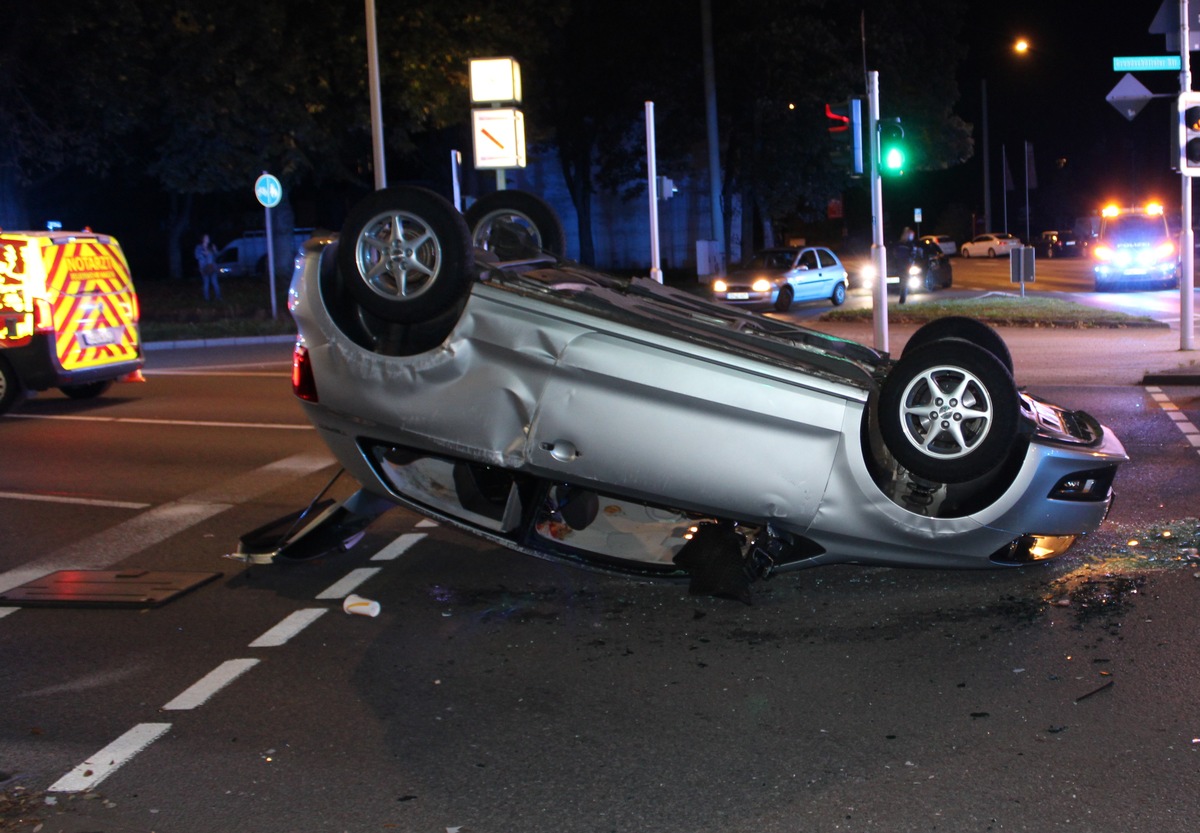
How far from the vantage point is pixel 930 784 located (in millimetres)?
4332

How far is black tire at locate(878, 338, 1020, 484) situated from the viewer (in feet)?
19.2

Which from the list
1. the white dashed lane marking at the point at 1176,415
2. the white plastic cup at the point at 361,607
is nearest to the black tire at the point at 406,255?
the white plastic cup at the point at 361,607

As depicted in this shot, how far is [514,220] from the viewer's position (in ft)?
26.5

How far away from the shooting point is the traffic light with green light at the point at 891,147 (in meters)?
17.7

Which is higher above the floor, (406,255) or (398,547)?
(406,255)

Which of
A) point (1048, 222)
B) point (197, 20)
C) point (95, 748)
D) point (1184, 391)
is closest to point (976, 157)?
point (1048, 222)

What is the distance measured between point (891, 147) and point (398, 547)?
12.1 meters

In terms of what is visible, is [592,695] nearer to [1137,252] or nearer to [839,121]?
[839,121]

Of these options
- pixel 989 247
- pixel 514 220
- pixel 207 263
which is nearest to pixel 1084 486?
pixel 514 220

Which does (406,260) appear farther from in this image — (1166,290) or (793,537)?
(1166,290)

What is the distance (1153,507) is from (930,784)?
177 inches

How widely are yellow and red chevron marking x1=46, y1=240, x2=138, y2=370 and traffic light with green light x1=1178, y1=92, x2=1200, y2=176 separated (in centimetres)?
1273

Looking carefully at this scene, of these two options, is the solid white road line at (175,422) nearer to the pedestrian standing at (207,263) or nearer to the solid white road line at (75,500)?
the solid white road line at (75,500)

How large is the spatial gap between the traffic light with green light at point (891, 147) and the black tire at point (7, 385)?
11.0m
